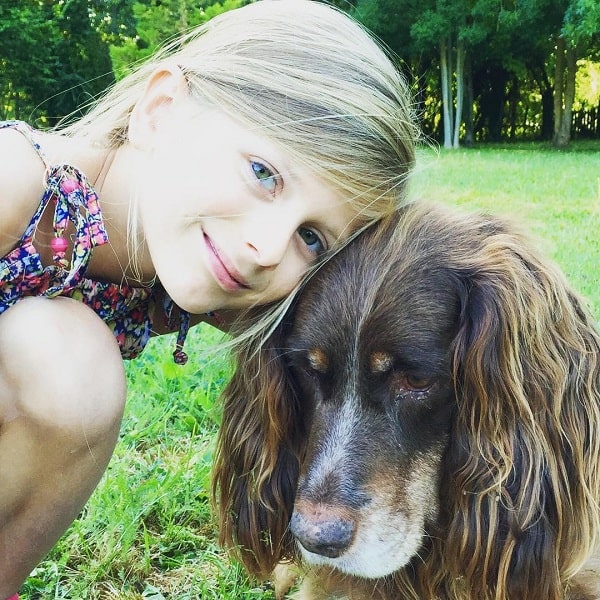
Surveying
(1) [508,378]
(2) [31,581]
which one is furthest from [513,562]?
(2) [31,581]

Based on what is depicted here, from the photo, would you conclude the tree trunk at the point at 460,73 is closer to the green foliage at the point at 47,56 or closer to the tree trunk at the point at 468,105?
the tree trunk at the point at 468,105

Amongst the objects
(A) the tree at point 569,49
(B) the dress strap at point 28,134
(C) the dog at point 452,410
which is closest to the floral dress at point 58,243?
(B) the dress strap at point 28,134

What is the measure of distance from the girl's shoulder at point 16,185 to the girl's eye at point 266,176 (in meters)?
0.80

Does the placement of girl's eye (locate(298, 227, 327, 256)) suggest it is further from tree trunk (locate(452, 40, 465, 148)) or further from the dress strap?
tree trunk (locate(452, 40, 465, 148))

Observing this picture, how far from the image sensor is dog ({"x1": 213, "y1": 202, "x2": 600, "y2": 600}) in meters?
2.40

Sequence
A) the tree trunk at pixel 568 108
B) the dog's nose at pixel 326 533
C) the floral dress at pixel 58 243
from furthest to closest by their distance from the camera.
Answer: the tree trunk at pixel 568 108
the floral dress at pixel 58 243
the dog's nose at pixel 326 533

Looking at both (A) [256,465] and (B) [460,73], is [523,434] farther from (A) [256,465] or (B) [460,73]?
(B) [460,73]

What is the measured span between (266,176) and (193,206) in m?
0.27

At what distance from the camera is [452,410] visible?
251 centimetres

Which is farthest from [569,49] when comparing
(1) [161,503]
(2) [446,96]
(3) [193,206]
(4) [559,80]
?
(3) [193,206]

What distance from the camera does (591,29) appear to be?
2406cm

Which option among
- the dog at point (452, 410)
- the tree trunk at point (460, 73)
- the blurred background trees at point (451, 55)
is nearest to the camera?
the dog at point (452, 410)

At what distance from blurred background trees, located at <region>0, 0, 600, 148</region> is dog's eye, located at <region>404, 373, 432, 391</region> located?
66.9 feet

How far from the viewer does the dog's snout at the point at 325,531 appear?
2301 millimetres
